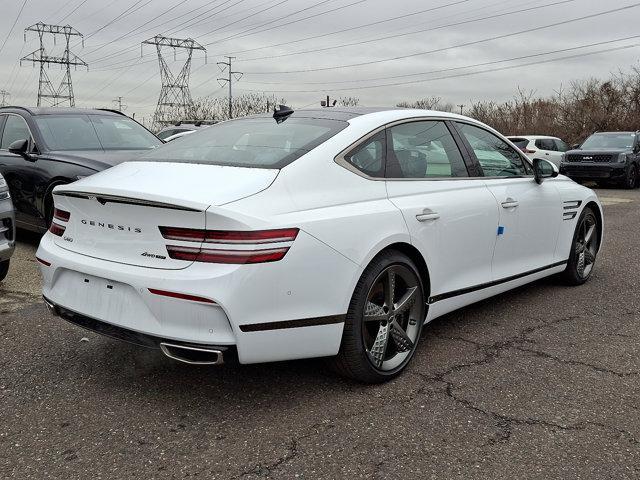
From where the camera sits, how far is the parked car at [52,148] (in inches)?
252

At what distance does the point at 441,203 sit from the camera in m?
3.69

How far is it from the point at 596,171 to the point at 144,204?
16.8m

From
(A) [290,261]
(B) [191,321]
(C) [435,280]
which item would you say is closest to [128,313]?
(B) [191,321]

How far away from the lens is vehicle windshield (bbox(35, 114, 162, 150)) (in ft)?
23.1

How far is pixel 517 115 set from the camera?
4197cm

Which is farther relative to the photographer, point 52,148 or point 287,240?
point 52,148

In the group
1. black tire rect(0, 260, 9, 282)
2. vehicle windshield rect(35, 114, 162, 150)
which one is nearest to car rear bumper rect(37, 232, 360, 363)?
black tire rect(0, 260, 9, 282)

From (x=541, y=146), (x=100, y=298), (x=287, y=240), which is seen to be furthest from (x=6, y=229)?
(x=541, y=146)

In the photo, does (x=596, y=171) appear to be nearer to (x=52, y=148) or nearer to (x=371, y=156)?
(x=52, y=148)

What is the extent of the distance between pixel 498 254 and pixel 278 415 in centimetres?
201

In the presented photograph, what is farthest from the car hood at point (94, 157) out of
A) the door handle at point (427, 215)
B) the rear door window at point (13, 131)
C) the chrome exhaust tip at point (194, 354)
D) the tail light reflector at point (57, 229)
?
the chrome exhaust tip at point (194, 354)

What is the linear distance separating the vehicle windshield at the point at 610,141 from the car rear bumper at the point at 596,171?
853mm

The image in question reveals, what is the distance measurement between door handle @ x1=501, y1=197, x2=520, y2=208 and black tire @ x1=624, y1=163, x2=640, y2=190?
14.6 m

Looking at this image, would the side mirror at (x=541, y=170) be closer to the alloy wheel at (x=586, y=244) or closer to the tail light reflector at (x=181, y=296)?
the alloy wheel at (x=586, y=244)
